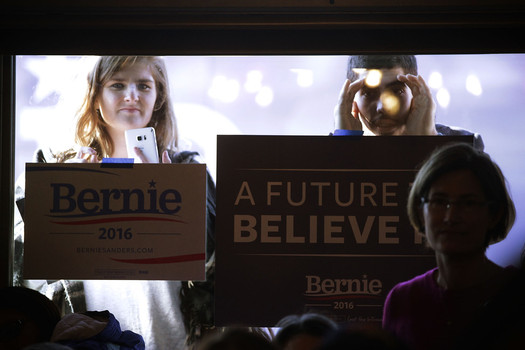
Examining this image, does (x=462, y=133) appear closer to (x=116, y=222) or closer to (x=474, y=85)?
(x=474, y=85)

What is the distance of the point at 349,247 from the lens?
3352 millimetres

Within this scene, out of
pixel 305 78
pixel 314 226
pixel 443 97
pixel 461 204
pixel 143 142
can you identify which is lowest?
pixel 314 226

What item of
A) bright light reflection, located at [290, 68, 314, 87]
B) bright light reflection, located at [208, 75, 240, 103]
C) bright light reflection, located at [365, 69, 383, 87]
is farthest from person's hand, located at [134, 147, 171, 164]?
bright light reflection, located at [365, 69, 383, 87]

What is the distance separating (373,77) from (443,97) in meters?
0.41

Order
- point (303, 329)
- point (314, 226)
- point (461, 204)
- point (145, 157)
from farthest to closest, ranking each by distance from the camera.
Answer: point (145, 157) → point (314, 226) → point (461, 204) → point (303, 329)

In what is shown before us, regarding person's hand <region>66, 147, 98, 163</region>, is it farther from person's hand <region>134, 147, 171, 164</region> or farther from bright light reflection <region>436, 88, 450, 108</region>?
bright light reflection <region>436, 88, 450, 108</region>

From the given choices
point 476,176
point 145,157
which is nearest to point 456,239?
point 476,176

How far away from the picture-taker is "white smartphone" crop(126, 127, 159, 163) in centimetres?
352

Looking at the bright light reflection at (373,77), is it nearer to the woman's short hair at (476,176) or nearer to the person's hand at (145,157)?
the woman's short hair at (476,176)

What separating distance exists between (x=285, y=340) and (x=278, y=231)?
1.26 m

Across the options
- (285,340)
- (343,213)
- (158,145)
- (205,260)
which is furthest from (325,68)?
(285,340)

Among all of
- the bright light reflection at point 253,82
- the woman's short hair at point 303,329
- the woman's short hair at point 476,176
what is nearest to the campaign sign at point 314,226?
the bright light reflection at point 253,82

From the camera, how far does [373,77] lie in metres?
3.46

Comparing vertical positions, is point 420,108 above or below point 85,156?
above
